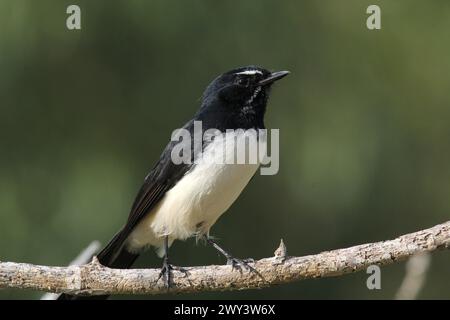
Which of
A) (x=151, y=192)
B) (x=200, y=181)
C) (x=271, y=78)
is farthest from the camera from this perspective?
(x=271, y=78)

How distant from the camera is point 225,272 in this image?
5.29 metres

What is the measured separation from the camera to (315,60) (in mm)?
Answer: 8359

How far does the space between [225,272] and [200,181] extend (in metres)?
0.61

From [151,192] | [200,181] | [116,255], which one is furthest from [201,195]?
[116,255]

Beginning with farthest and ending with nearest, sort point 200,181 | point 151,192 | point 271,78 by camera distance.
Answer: point 271,78 → point 151,192 → point 200,181

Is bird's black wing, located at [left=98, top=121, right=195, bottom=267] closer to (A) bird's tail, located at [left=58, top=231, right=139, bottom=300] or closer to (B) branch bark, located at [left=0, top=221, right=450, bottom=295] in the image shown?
(A) bird's tail, located at [left=58, top=231, right=139, bottom=300]

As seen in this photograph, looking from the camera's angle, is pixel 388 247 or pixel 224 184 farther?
pixel 224 184

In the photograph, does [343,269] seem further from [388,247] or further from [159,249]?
[159,249]

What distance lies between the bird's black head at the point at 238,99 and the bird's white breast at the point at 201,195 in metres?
0.16

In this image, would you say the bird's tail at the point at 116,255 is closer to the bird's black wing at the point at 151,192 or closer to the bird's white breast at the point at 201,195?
the bird's black wing at the point at 151,192

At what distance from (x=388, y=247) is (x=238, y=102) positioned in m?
1.51

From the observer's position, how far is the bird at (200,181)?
5.66 metres

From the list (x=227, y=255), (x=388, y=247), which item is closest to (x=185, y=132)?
(x=227, y=255)

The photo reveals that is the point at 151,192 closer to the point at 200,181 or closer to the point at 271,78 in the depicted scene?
the point at 200,181
